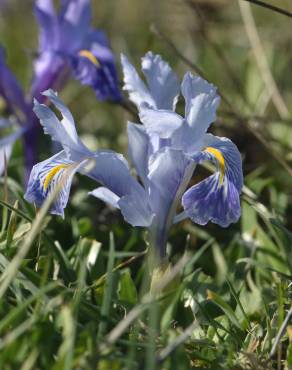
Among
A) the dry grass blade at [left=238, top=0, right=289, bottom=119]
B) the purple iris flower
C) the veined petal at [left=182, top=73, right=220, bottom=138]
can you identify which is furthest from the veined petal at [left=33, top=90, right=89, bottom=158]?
the dry grass blade at [left=238, top=0, right=289, bottom=119]

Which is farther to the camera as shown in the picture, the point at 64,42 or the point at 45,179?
the point at 64,42

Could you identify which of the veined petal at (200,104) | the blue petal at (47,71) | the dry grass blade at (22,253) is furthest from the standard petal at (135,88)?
the blue petal at (47,71)

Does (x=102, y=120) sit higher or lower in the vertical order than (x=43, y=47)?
lower

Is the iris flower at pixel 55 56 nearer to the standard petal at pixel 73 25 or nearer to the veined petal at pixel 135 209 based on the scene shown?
the standard petal at pixel 73 25

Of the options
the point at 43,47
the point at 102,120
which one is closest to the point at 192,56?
the point at 102,120

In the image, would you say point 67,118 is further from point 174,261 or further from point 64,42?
point 64,42

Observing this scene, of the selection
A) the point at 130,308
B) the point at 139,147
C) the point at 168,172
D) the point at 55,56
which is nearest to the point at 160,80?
the point at 139,147

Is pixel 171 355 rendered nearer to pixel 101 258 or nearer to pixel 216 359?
pixel 216 359

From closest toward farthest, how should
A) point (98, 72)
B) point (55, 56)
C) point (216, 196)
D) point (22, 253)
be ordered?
point (22, 253), point (216, 196), point (98, 72), point (55, 56)
